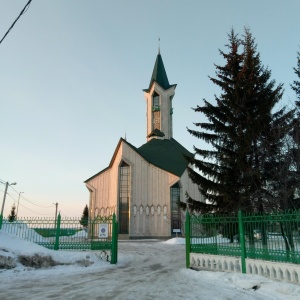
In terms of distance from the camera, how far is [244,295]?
7617mm

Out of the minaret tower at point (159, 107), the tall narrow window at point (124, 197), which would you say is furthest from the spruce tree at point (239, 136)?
the minaret tower at point (159, 107)

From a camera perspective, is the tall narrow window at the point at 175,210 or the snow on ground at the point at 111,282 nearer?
the snow on ground at the point at 111,282

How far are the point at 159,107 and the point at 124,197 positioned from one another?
18.2 metres

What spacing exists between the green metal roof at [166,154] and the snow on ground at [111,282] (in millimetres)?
27403

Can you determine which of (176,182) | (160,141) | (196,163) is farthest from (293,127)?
(160,141)

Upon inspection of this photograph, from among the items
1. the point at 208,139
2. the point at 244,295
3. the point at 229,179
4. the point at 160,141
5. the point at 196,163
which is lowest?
the point at 244,295

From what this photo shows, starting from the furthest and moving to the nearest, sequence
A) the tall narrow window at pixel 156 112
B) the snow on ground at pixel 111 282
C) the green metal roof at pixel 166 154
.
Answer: the tall narrow window at pixel 156 112
the green metal roof at pixel 166 154
the snow on ground at pixel 111 282

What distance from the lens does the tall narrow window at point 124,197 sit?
38531 mm

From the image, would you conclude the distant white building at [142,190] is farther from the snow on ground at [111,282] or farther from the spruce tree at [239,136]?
the snow on ground at [111,282]

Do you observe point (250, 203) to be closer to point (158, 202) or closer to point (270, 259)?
point (270, 259)

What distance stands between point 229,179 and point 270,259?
24.3 feet

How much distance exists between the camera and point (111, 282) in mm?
9227

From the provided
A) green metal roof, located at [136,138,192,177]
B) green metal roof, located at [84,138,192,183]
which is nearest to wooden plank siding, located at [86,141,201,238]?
green metal roof, located at [84,138,192,183]

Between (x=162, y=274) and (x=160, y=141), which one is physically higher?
(x=160, y=141)
